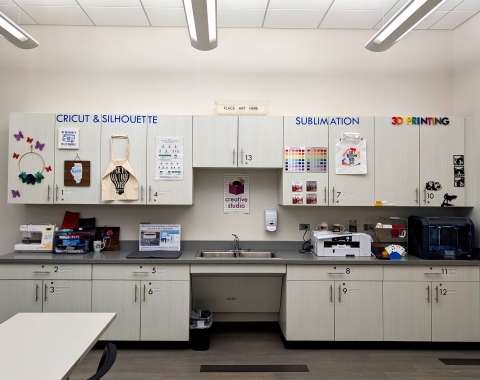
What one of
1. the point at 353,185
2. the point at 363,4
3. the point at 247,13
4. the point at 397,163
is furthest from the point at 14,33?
the point at 397,163

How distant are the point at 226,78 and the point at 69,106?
179cm

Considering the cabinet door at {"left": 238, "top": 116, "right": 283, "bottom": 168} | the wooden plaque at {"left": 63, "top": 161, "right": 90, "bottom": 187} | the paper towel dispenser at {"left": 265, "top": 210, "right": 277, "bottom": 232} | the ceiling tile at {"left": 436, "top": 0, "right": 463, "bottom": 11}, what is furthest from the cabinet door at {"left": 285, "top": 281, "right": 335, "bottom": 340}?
the ceiling tile at {"left": 436, "top": 0, "right": 463, "bottom": 11}

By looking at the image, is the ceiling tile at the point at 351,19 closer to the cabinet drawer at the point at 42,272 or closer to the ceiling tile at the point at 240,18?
the ceiling tile at the point at 240,18

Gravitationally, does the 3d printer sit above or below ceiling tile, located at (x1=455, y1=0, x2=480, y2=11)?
below

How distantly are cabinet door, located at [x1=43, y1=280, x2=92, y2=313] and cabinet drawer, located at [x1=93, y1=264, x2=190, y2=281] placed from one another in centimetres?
16

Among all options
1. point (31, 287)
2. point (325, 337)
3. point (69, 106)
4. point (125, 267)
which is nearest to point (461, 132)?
point (325, 337)

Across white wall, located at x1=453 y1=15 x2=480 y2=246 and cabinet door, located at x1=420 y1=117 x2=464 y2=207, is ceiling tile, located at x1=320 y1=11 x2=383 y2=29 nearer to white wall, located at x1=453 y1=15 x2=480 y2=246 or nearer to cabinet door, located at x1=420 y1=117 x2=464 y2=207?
white wall, located at x1=453 y1=15 x2=480 y2=246

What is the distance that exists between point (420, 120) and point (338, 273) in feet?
5.98

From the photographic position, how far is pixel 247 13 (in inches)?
150

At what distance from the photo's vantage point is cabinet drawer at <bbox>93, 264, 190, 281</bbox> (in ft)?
11.3

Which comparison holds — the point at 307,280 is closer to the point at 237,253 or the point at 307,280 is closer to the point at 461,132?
the point at 237,253

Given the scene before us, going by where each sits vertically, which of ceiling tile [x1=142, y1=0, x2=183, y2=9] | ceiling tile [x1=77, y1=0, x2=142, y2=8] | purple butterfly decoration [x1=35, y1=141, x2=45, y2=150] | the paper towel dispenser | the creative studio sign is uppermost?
ceiling tile [x1=142, y1=0, x2=183, y2=9]

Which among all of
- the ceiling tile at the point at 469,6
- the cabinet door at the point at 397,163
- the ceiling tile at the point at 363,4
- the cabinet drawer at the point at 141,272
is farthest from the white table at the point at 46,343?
the ceiling tile at the point at 469,6

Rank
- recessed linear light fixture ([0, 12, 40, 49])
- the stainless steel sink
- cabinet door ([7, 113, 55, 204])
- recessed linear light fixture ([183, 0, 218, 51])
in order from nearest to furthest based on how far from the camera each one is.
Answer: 1. recessed linear light fixture ([183, 0, 218, 51])
2. recessed linear light fixture ([0, 12, 40, 49])
3. cabinet door ([7, 113, 55, 204])
4. the stainless steel sink
